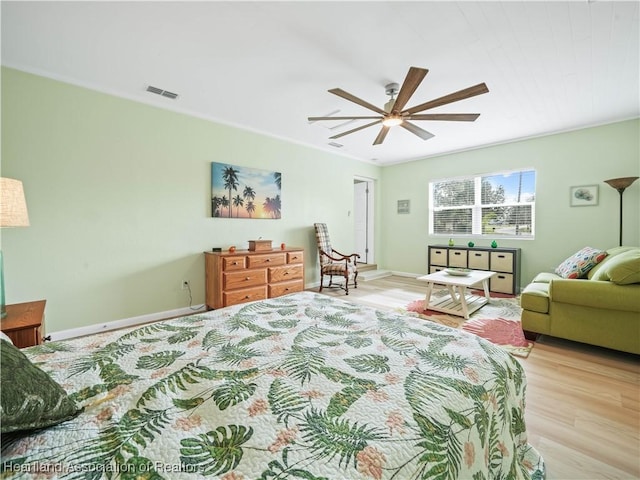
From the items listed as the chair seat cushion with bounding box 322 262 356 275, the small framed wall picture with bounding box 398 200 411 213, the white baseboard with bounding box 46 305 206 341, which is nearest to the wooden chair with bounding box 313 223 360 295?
the chair seat cushion with bounding box 322 262 356 275

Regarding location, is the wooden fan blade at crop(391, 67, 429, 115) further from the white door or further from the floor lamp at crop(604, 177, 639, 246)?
the white door

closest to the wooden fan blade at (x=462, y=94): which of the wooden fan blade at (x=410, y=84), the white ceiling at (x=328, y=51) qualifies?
the wooden fan blade at (x=410, y=84)

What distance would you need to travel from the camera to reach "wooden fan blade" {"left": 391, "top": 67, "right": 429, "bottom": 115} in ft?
6.84

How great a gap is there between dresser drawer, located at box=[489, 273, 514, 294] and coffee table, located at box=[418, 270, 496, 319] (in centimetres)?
67

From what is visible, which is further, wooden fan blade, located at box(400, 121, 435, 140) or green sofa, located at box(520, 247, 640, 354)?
wooden fan blade, located at box(400, 121, 435, 140)

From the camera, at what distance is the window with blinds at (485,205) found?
196 inches

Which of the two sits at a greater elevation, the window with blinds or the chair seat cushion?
the window with blinds

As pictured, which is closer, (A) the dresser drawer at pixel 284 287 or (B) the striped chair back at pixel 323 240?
(A) the dresser drawer at pixel 284 287

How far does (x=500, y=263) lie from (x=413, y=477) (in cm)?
504

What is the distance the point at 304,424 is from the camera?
76 centimetres

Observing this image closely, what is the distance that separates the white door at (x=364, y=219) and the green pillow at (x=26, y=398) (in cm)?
634

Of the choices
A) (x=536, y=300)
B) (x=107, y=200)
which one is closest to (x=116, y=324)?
(x=107, y=200)

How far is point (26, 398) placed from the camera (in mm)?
686

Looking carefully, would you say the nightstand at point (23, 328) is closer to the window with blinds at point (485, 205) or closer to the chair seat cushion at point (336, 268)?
the chair seat cushion at point (336, 268)
